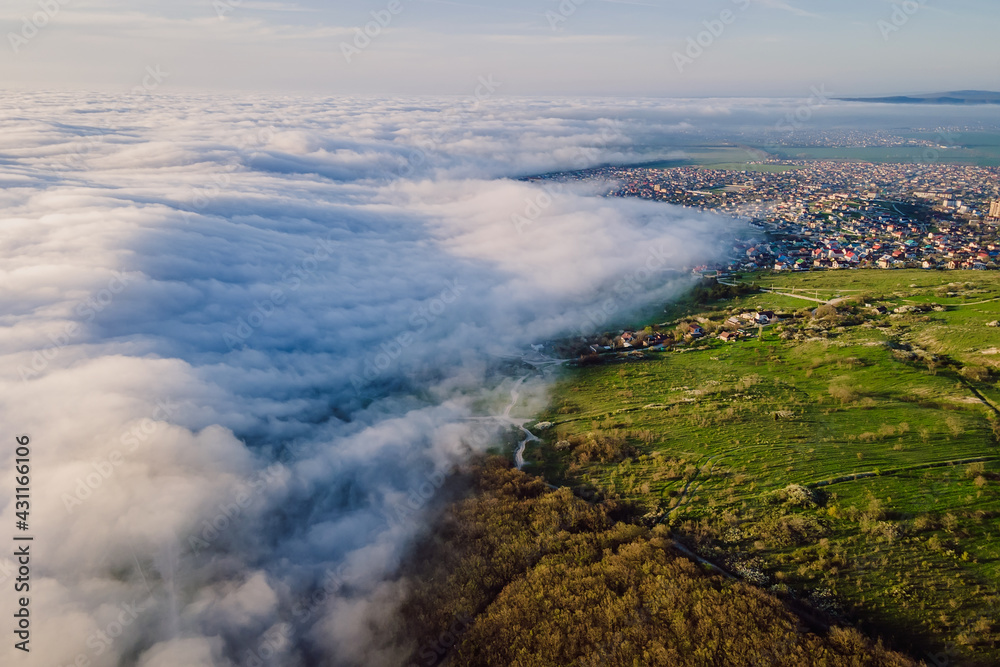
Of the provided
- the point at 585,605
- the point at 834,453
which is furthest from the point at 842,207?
the point at 585,605

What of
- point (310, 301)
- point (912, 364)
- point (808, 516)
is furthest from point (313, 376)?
point (912, 364)

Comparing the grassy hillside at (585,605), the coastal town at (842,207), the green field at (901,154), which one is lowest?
the grassy hillside at (585,605)

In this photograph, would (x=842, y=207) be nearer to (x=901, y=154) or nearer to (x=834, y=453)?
(x=901, y=154)

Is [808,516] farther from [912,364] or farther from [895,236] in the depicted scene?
[895,236]

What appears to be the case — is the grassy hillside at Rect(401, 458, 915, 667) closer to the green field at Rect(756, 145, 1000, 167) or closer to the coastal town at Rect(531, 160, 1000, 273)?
the coastal town at Rect(531, 160, 1000, 273)

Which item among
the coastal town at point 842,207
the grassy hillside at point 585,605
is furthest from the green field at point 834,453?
the coastal town at point 842,207

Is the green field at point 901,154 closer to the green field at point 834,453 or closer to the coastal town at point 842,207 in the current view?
the coastal town at point 842,207

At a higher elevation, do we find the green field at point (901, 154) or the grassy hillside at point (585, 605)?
the green field at point (901, 154)
